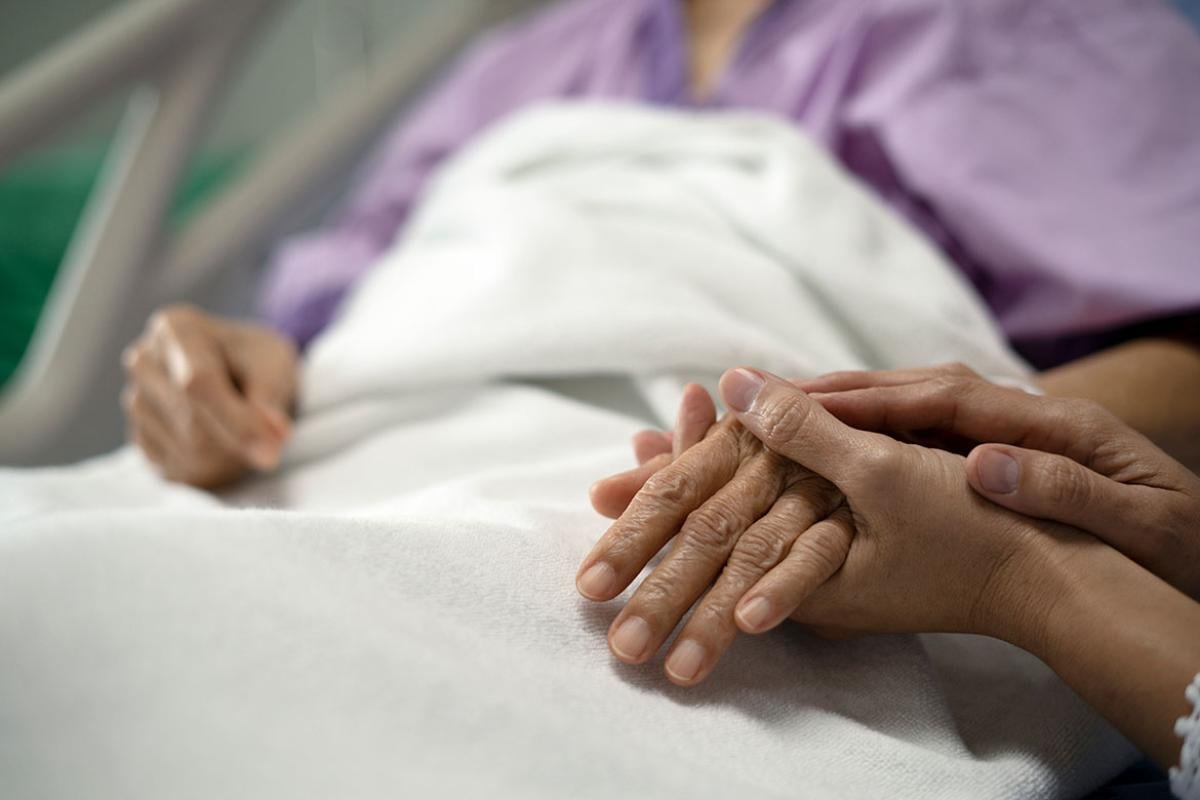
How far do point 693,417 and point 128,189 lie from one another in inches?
33.8

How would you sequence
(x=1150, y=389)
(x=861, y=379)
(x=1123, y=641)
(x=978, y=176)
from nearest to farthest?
1. (x=1123, y=641)
2. (x=861, y=379)
3. (x=1150, y=389)
4. (x=978, y=176)

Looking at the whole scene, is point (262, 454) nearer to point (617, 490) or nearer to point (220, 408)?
point (220, 408)

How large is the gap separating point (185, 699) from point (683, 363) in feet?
1.24

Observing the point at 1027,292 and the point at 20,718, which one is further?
the point at 1027,292

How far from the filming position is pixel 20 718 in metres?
0.35

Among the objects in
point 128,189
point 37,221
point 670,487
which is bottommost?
point 37,221

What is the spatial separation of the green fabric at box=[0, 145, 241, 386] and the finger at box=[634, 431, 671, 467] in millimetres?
→ 863

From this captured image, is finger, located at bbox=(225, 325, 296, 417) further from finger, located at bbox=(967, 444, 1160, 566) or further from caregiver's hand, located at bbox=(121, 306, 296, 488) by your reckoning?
finger, located at bbox=(967, 444, 1160, 566)

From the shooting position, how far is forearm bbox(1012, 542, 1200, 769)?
402 mm

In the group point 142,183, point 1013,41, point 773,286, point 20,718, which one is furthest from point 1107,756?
point 142,183

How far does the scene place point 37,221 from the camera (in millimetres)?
1275

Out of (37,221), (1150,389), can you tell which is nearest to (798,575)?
(1150,389)

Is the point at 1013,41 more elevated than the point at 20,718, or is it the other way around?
the point at 1013,41

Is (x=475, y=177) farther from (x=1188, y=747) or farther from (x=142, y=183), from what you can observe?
(x=1188, y=747)
